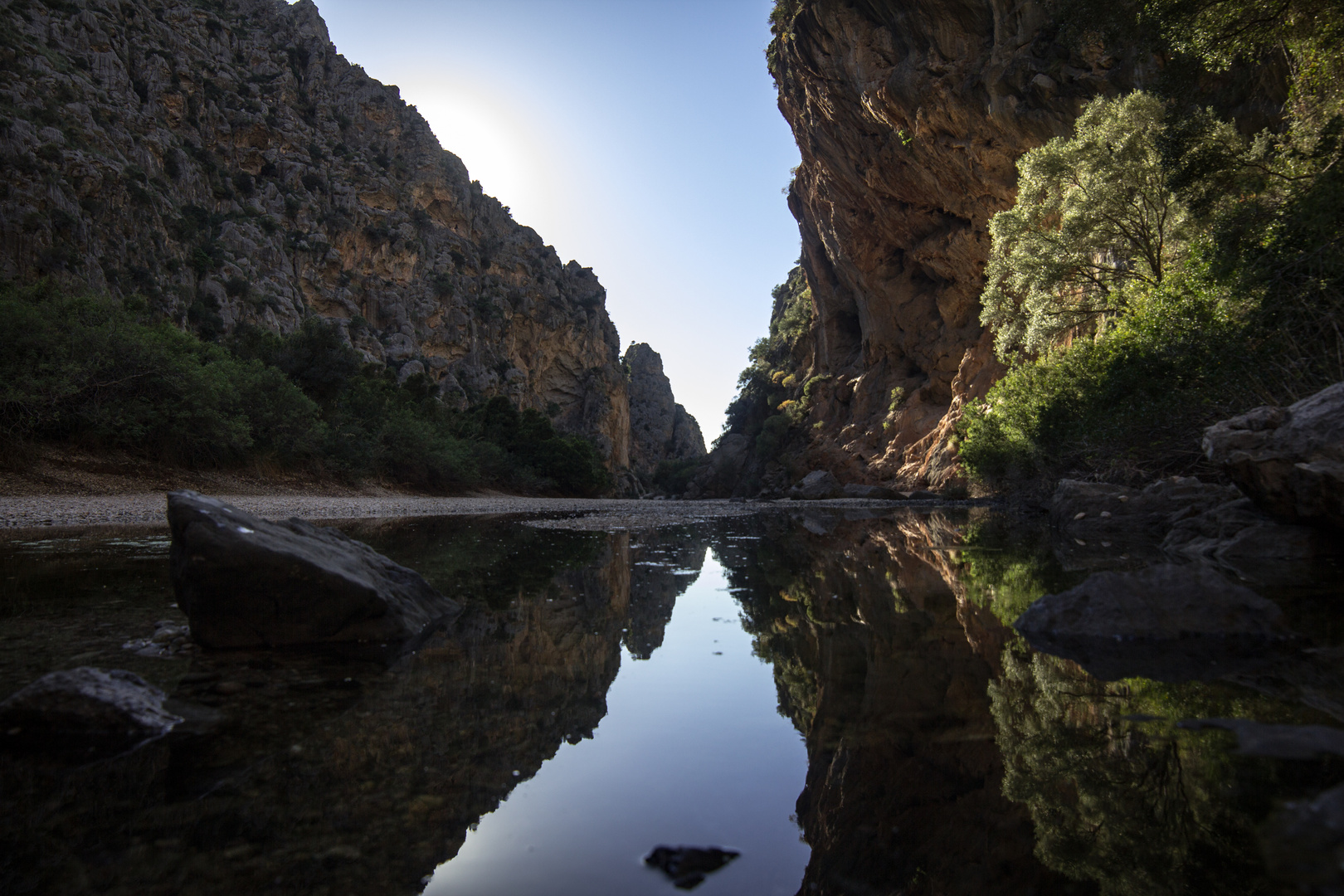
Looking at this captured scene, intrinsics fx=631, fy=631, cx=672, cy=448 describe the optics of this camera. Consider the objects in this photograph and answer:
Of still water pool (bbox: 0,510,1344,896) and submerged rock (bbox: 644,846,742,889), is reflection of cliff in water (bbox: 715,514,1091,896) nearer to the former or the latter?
still water pool (bbox: 0,510,1344,896)

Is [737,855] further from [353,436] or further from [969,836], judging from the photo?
[353,436]

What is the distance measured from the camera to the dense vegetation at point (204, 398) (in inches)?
639

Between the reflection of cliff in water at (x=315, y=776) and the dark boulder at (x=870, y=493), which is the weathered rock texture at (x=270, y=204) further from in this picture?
the dark boulder at (x=870, y=493)

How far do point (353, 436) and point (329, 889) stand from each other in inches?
1245

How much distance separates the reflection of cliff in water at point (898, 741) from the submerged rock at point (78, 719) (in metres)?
2.26

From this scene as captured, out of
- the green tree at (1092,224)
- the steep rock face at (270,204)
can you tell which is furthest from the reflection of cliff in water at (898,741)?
the steep rock face at (270,204)

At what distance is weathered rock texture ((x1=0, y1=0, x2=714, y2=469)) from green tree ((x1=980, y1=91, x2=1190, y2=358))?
40.3 metres

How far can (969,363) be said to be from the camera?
36.9 meters

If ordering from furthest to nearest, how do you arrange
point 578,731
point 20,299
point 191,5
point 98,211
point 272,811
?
point 191,5 < point 98,211 < point 20,299 < point 578,731 < point 272,811

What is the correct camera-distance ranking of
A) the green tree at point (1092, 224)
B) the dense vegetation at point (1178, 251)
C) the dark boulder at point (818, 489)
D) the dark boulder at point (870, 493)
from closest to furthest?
1. the dense vegetation at point (1178, 251)
2. the green tree at point (1092, 224)
3. the dark boulder at point (870, 493)
4. the dark boulder at point (818, 489)

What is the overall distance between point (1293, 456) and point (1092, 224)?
1477 cm

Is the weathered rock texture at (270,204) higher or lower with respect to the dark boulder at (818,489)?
higher

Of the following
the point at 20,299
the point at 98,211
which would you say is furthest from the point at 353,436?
the point at 98,211

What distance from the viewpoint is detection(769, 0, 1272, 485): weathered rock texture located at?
26875 millimetres
